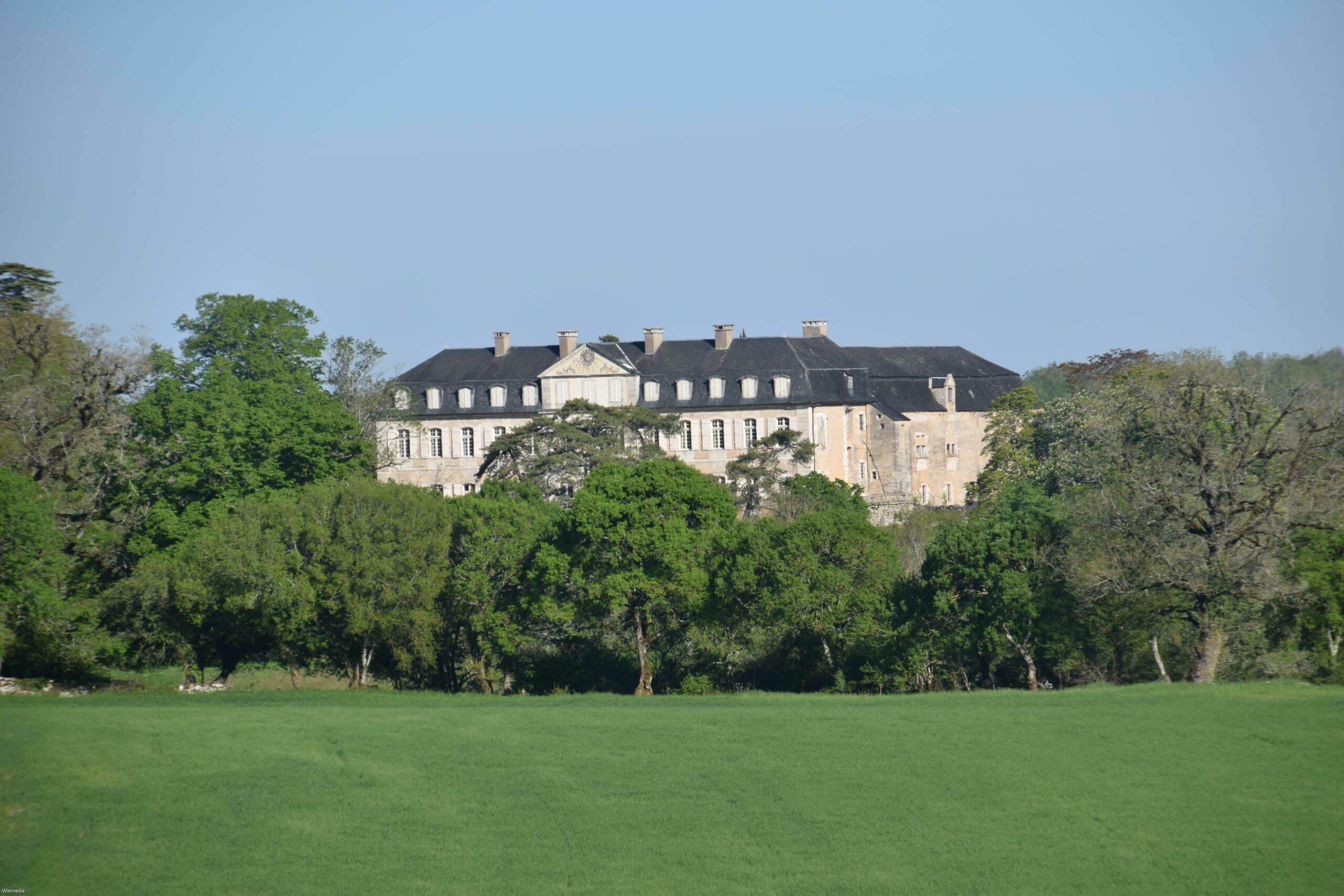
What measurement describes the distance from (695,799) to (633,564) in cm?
1575

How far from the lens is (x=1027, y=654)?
116 ft

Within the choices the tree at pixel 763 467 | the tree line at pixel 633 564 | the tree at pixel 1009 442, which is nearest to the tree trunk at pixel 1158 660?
the tree line at pixel 633 564

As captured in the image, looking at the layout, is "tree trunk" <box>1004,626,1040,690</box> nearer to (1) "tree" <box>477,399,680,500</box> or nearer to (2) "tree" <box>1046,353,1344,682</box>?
(2) "tree" <box>1046,353,1344,682</box>

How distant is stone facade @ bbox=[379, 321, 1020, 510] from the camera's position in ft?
232

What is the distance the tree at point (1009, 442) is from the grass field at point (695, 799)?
35585 mm

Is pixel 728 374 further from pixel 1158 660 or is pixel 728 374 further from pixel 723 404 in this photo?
pixel 1158 660

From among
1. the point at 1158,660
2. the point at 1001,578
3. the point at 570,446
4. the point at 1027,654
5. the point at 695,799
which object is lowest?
the point at 695,799

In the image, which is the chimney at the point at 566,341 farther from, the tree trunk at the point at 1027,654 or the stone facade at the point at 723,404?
the tree trunk at the point at 1027,654

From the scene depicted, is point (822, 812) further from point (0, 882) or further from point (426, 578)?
point (426, 578)

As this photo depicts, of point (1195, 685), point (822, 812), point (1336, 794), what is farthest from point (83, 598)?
point (1336, 794)

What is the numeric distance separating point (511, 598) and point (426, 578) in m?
2.30

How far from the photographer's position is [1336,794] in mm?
21391

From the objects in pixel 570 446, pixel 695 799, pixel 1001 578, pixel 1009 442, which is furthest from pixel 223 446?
pixel 1009 442

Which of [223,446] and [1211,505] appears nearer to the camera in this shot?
[1211,505]
